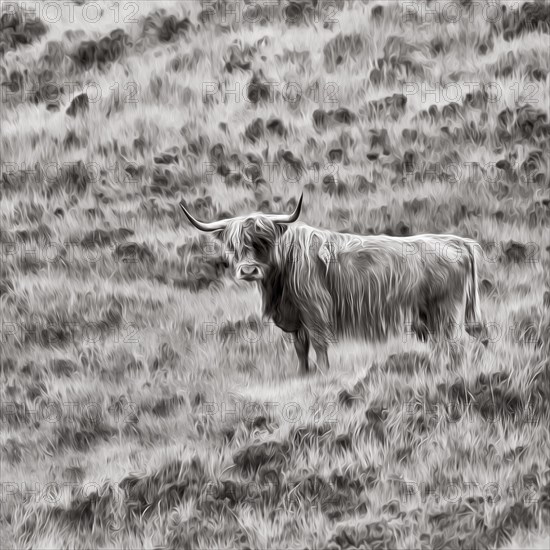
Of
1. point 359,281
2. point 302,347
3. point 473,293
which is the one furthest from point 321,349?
point 473,293

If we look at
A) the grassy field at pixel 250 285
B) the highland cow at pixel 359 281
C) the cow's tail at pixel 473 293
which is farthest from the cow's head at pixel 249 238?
the cow's tail at pixel 473 293

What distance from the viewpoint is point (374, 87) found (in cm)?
790

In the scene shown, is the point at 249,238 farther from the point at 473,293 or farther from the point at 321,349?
the point at 473,293

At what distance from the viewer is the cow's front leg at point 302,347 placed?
602 cm

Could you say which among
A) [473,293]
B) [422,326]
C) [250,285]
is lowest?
[422,326]

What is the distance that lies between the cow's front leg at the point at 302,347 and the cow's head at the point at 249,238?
480mm

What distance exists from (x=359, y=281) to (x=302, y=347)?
0.77 m

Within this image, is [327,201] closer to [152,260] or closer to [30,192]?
[152,260]

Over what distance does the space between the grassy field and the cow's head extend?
0.28m

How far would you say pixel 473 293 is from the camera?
21.1 ft

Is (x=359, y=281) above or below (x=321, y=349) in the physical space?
above

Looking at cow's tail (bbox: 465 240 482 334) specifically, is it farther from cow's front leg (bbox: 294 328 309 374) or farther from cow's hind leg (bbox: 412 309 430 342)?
cow's front leg (bbox: 294 328 309 374)

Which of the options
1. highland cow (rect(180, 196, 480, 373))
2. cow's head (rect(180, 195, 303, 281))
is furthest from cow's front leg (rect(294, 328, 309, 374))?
cow's head (rect(180, 195, 303, 281))

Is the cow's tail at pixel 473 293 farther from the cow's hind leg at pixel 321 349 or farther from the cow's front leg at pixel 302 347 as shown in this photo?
the cow's front leg at pixel 302 347
